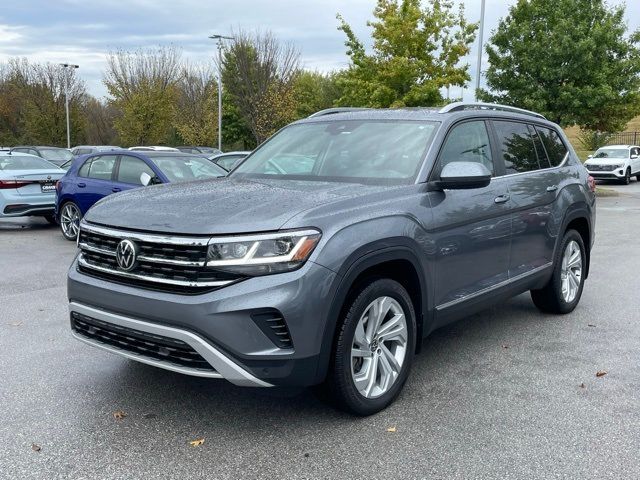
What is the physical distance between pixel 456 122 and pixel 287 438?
247 centimetres

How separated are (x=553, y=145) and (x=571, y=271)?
1182 millimetres

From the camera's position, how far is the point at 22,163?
1320 centimetres

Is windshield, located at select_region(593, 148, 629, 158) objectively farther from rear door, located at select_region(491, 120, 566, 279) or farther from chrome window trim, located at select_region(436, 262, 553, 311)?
chrome window trim, located at select_region(436, 262, 553, 311)

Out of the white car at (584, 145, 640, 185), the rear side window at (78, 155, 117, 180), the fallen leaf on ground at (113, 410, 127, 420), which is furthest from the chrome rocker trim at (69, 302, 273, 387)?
the white car at (584, 145, 640, 185)

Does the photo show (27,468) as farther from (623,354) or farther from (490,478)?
(623,354)

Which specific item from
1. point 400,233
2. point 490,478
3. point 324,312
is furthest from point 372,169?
point 490,478

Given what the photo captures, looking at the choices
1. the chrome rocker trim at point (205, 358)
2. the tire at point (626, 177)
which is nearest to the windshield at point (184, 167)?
the chrome rocker trim at point (205, 358)

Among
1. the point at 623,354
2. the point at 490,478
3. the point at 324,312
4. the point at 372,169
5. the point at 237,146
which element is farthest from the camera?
the point at 237,146

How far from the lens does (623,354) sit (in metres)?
4.95

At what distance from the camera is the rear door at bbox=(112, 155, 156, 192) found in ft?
31.7

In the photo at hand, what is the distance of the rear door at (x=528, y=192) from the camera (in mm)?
5019

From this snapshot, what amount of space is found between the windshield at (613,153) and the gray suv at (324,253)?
83.6ft

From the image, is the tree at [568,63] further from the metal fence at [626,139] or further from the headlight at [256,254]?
the metal fence at [626,139]

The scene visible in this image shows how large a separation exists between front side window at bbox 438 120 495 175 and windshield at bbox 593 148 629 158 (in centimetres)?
2591
